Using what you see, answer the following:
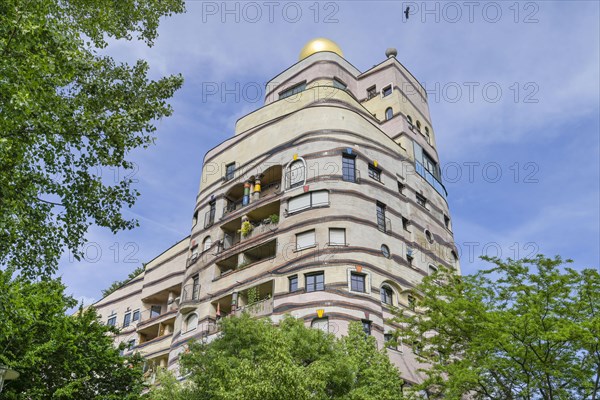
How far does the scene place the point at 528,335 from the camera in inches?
564

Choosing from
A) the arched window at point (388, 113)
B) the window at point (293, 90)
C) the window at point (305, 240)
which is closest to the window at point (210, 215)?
the window at point (305, 240)

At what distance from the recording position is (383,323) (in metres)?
22.3

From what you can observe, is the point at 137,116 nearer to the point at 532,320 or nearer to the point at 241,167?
the point at 532,320

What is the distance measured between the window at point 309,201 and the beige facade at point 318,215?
0.05m

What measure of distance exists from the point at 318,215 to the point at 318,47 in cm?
1567

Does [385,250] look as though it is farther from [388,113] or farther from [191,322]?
[388,113]

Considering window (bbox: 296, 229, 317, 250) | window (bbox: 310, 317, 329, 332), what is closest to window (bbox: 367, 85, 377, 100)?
window (bbox: 296, 229, 317, 250)

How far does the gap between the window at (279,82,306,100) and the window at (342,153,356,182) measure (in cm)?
784

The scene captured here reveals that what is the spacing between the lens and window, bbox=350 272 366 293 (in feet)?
73.0

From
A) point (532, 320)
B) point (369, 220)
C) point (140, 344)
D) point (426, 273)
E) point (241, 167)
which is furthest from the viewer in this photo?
point (140, 344)

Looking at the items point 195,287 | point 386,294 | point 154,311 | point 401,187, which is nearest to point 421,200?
point 401,187

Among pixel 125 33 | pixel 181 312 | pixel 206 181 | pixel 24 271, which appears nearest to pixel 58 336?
pixel 24 271

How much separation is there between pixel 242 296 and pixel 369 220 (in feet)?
21.0

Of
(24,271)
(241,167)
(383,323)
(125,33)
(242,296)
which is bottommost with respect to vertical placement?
(24,271)
